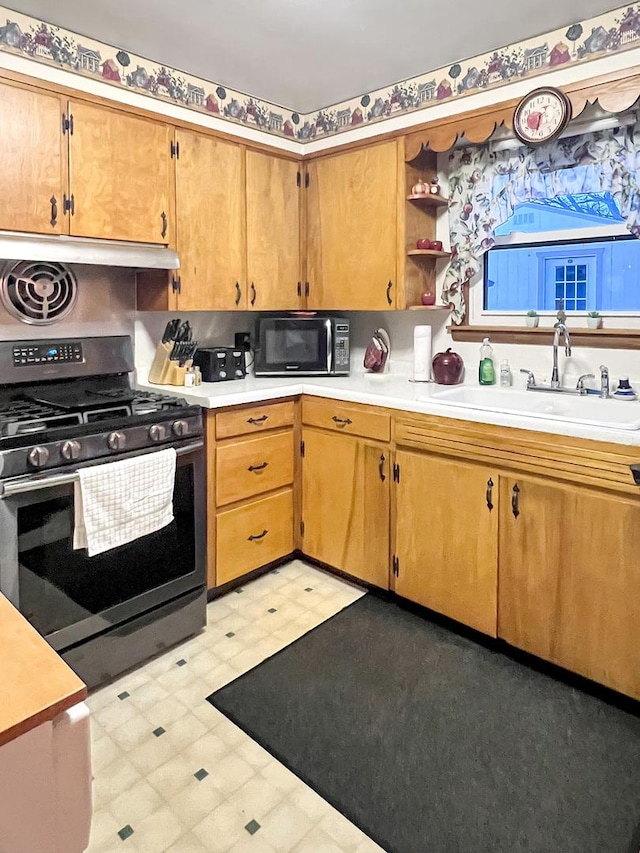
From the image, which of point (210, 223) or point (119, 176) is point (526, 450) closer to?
point (210, 223)

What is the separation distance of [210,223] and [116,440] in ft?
4.23

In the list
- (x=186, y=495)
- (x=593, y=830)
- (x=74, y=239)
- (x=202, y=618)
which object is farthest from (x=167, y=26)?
(x=593, y=830)

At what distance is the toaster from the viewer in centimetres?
300

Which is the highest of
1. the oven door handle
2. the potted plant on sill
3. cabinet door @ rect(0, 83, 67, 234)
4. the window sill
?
cabinet door @ rect(0, 83, 67, 234)

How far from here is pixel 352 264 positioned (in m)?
3.16

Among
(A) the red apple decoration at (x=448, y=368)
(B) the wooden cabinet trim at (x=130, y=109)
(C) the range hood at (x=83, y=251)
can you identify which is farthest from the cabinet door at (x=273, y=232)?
(A) the red apple decoration at (x=448, y=368)

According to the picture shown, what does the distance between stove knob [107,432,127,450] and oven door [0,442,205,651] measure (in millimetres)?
184

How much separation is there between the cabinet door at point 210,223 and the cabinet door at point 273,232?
0.23 ft

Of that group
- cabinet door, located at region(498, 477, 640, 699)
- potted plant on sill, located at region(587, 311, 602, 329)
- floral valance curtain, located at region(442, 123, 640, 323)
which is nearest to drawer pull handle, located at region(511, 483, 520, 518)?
cabinet door, located at region(498, 477, 640, 699)

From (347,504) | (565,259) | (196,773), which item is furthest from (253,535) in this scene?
(565,259)

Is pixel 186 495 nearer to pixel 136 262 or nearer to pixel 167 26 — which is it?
pixel 136 262

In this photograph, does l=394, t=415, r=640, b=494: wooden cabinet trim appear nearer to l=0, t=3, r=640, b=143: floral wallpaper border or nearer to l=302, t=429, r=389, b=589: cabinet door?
l=302, t=429, r=389, b=589: cabinet door

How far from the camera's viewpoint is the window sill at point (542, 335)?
8.30ft

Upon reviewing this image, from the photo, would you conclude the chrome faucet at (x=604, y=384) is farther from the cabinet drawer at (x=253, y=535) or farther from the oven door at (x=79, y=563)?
the oven door at (x=79, y=563)
